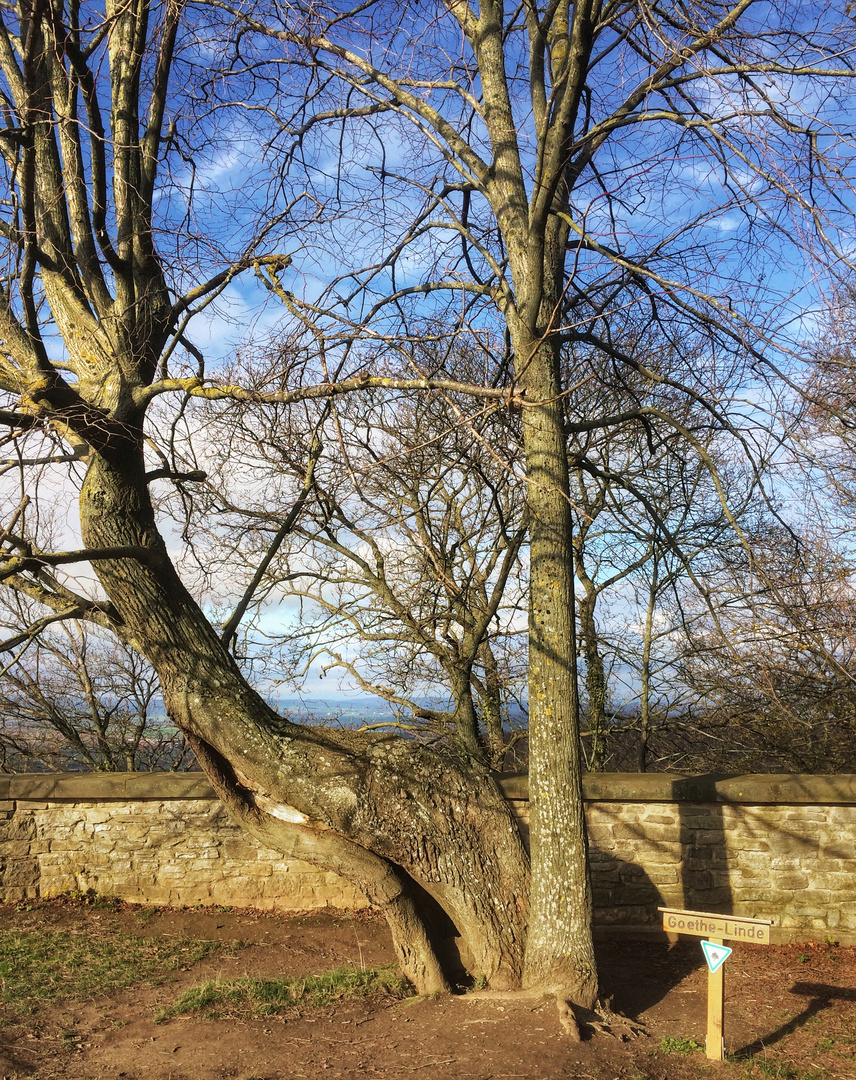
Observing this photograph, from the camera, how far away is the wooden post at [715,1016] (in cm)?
442

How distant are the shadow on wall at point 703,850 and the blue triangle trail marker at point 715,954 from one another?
2262mm

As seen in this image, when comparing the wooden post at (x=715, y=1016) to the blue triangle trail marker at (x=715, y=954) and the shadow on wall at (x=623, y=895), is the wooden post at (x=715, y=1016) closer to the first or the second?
the blue triangle trail marker at (x=715, y=954)

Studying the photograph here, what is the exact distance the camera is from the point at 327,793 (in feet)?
16.4

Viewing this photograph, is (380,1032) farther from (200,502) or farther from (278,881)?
(200,502)

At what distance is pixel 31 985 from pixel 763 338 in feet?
20.2

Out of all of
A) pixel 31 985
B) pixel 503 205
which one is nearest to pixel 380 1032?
pixel 31 985

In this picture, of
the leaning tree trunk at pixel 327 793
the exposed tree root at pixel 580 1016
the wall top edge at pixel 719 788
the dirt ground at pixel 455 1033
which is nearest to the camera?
the dirt ground at pixel 455 1033

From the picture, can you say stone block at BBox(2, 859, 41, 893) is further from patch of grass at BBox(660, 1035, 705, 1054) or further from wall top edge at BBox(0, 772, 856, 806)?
patch of grass at BBox(660, 1035, 705, 1054)

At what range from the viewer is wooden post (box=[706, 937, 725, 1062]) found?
4418mm

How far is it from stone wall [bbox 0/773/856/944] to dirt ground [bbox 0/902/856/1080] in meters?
0.52

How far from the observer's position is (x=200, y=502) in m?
8.84

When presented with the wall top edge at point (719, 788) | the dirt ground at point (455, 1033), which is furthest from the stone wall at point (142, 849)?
the wall top edge at point (719, 788)

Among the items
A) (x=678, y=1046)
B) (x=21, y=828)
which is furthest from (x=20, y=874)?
(x=678, y=1046)

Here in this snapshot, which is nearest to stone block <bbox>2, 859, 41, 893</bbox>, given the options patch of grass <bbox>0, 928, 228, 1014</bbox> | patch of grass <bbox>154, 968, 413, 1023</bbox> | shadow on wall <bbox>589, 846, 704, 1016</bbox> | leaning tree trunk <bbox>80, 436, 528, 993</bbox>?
patch of grass <bbox>0, 928, 228, 1014</bbox>
